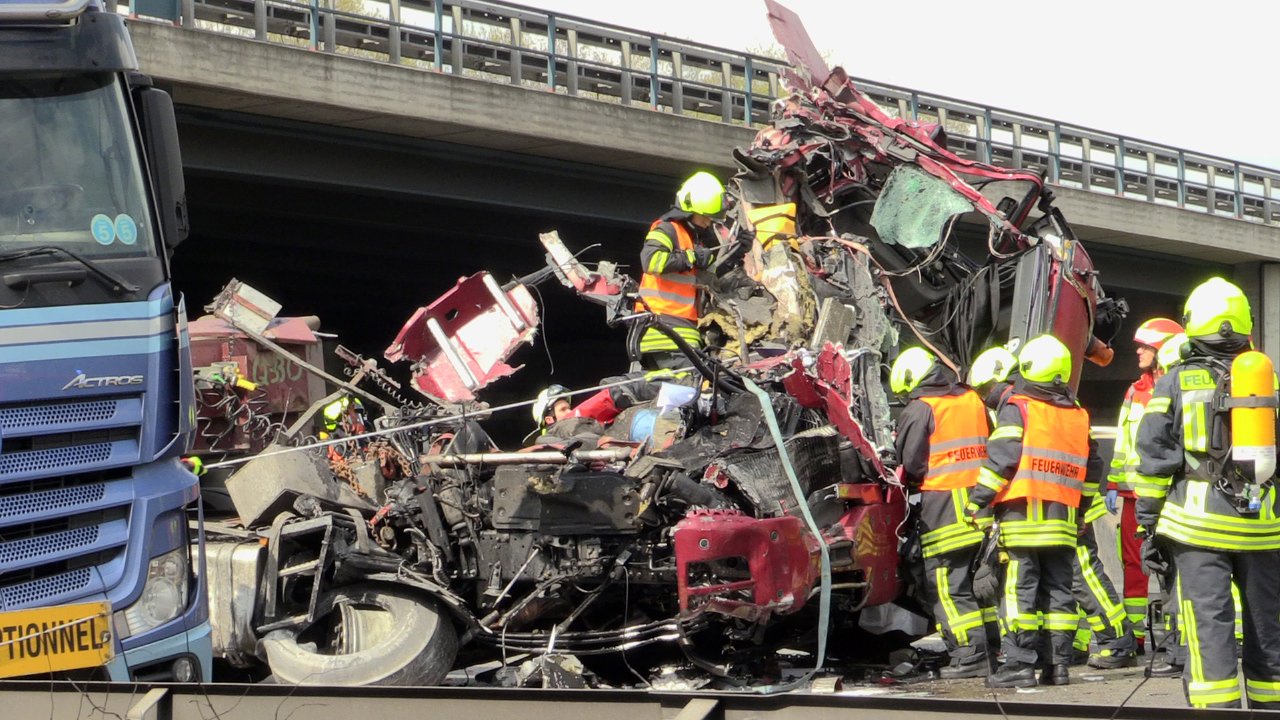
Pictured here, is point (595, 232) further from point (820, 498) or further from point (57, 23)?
point (57, 23)

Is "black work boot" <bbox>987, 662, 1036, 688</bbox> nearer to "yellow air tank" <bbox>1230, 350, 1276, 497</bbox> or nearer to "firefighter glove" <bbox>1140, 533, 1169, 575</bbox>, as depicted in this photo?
"firefighter glove" <bbox>1140, 533, 1169, 575</bbox>

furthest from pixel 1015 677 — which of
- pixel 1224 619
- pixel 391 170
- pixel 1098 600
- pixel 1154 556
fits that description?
pixel 391 170

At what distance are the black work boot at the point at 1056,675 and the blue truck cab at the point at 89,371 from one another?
4511mm

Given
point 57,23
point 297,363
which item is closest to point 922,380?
point 297,363

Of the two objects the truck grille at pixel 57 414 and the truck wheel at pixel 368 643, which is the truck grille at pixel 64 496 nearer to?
the truck grille at pixel 57 414

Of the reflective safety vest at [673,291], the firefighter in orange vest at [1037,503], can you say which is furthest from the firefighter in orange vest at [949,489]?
the reflective safety vest at [673,291]

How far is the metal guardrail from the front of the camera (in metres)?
17.8

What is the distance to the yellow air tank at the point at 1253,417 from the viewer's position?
240 inches

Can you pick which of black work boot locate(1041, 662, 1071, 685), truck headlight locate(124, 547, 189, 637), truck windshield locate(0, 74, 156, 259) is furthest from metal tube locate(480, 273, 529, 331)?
black work boot locate(1041, 662, 1071, 685)

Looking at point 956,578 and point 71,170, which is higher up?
point 71,170

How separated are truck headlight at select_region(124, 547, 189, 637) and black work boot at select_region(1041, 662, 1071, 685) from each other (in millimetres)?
4641

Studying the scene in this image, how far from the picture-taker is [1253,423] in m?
6.12

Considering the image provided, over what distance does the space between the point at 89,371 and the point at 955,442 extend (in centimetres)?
467

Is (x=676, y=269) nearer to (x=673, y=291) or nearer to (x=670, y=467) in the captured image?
(x=673, y=291)
